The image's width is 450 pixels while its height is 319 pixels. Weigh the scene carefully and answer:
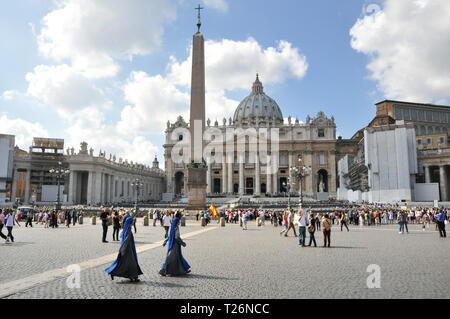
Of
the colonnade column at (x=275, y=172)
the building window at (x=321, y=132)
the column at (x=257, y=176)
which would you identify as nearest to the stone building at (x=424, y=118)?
the building window at (x=321, y=132)

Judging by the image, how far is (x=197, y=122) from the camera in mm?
22906

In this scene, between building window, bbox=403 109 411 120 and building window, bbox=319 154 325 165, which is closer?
building window, bbox=403 109 411 120

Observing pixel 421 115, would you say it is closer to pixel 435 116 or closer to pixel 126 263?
pixel 435 116

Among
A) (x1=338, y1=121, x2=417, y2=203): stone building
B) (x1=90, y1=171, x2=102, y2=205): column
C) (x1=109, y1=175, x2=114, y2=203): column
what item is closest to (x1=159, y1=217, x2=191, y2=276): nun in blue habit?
(x1=338, y1=121, x2=417, y2=203): stone building

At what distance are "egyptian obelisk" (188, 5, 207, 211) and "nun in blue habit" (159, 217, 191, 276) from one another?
15.5m

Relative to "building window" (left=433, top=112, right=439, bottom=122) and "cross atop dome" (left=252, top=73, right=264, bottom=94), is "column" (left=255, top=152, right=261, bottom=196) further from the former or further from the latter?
"cross atop dome" (left=252, top=73, right=264, bottom=94)

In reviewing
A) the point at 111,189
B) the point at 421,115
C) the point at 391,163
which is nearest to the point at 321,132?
the point at 421,115

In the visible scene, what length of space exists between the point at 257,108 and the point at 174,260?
97.9m

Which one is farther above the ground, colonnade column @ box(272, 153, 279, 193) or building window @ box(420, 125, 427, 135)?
building window @ box(420, 125, 427, 135)

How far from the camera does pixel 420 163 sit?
48.2 meters

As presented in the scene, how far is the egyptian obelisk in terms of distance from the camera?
2256 centimetres

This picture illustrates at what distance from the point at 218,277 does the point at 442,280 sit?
4.20 m

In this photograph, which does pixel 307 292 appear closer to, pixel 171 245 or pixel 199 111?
pixel 171 245

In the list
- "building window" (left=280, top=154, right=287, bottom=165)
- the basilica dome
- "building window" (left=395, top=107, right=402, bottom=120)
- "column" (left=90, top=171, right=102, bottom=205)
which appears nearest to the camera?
"column" (left=90, top=171, right=102, bottom=205)
